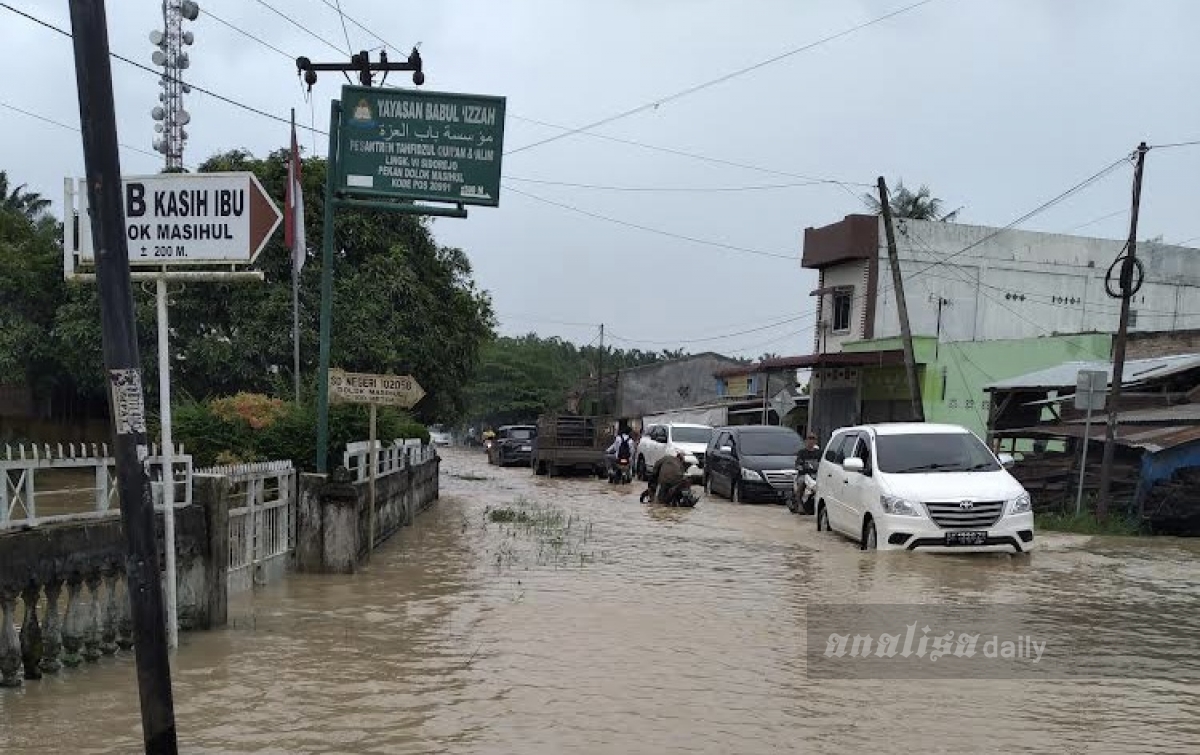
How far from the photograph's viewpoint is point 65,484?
8.55m

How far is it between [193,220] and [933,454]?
9400mm

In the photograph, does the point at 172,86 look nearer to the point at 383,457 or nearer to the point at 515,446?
the point at 515,446

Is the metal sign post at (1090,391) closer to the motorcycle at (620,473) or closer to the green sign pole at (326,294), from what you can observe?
the green sign pole at (326,294)

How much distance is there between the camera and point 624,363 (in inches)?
3976

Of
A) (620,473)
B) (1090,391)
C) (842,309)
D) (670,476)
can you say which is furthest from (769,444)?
(842,309)

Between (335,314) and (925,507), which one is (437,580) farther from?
(335,314)

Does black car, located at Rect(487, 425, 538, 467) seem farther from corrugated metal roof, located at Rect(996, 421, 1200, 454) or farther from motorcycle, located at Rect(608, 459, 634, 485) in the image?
corrugated metal roof, located at Rect(996, 421, 1200, 454)

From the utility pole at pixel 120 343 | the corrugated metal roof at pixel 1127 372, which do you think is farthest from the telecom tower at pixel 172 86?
the utility pole at pixel 120 343

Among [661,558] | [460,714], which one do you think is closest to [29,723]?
[460,714]

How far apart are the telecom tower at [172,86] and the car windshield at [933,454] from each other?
26171 millimetres

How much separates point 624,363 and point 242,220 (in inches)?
3720

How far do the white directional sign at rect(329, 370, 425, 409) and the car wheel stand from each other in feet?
18.7

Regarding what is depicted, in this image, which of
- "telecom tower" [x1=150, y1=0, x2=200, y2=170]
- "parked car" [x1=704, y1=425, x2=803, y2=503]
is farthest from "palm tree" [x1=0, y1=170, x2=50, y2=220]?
"parked car" [x1=704, y1=425, x2=803, y2=503]

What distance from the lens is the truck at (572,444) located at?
3103 cm
